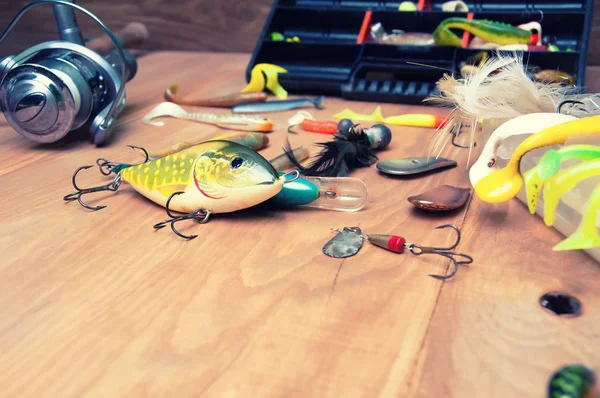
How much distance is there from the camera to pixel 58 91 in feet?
2.40

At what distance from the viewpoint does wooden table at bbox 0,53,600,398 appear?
0.39 m

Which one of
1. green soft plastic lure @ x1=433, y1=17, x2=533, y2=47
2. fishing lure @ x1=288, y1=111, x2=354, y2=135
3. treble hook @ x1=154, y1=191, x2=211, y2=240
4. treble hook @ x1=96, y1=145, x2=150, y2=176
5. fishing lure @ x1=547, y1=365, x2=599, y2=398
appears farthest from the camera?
green soft plastic lure @ x1=433, y1=17, x2=533, y2=47

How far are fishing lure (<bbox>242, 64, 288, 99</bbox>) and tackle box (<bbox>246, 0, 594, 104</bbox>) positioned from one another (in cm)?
1

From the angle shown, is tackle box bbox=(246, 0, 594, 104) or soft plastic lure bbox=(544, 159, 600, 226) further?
tackle box bbox=(246, 0, 594, 104)

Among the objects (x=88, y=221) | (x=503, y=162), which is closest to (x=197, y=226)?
(x=88, y=221)

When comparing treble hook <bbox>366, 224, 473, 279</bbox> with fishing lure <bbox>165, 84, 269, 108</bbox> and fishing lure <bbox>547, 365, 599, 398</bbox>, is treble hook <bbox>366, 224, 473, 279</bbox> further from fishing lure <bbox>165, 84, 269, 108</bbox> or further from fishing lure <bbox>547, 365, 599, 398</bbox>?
fishing lure <bbox>165, 84, 269, 108</bbox>

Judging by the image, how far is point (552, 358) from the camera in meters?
0.39

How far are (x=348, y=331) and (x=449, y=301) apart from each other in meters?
0.09

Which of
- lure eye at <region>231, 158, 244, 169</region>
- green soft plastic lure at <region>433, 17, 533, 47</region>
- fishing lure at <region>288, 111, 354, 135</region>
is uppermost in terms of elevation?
green soft plastic lure at <region>433, 17, 533, 47</region>

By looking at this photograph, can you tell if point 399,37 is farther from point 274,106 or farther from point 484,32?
point 274,106

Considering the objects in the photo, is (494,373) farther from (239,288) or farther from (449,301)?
(239,288)

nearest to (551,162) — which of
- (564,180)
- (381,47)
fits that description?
(564,180)

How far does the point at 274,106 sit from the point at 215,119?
112 mm

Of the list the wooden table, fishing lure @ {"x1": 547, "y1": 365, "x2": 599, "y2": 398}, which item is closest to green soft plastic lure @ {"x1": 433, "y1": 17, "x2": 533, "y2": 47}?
the wooden table
